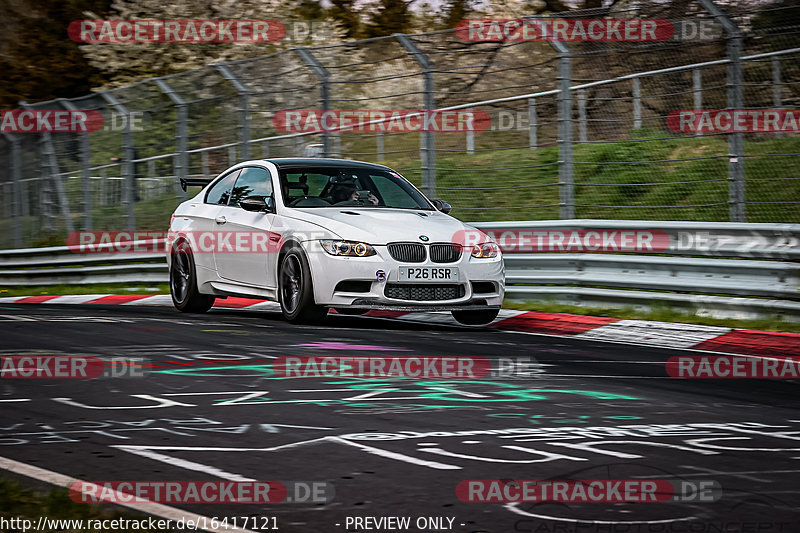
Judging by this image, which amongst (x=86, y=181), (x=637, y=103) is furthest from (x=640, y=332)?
(x=86, y=181)

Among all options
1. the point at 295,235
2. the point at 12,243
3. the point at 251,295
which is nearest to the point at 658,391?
the point at 295,235

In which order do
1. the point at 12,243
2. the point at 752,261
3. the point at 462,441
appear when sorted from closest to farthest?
the point at 462,441
the point at 752,261
the point at 12,243

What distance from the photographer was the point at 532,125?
606 inches

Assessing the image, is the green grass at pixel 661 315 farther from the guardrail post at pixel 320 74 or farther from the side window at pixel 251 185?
the guardrail post at pixel 320 74

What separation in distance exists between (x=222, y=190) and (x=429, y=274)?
3.26 meters

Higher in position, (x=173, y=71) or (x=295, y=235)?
(x=173, y=71)

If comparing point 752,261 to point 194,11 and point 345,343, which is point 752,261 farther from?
point 194,11

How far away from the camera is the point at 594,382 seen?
7859mm

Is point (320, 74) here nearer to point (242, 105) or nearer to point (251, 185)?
point (242, 105)

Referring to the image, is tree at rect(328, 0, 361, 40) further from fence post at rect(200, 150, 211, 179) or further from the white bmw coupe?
the white bmw coupe

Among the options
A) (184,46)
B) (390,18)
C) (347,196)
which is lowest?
(347,196)

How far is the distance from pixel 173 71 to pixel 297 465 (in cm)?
2969

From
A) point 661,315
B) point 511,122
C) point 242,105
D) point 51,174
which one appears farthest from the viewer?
point 51,174

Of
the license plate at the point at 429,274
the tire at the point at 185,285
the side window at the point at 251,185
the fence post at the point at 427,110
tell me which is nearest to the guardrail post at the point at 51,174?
the tire at the point at 185,285
